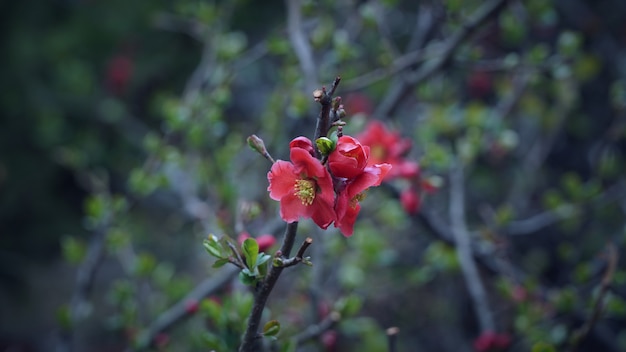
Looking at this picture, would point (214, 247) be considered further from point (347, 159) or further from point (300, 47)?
point (300, 47)

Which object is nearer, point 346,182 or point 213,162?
point 346,182

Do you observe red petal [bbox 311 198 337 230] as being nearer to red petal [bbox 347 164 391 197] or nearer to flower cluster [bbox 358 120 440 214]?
red petal [bbox 347 164 391 197]

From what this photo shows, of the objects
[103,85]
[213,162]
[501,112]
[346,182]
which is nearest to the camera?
[346,182]

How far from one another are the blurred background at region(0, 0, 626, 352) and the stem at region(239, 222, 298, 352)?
0.58 ft

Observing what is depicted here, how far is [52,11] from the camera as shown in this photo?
3.19m

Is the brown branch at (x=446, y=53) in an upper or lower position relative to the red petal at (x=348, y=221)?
upper

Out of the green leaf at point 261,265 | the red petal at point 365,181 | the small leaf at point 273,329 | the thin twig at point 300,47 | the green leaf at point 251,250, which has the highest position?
the thin twig at point 300,47

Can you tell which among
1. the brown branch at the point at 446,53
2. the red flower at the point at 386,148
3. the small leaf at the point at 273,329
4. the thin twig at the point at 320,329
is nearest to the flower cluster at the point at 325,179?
the small leaf at the point at 273,329

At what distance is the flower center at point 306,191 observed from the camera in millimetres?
759

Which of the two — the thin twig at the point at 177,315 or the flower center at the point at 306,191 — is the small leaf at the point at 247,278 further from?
the thin twig at the point at 177,315

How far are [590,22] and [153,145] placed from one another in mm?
2326

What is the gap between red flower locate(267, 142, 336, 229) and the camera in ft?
2.43

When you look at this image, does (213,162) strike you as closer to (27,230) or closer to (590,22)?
(27,230)

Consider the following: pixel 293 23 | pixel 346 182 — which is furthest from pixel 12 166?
pixel 346 182
